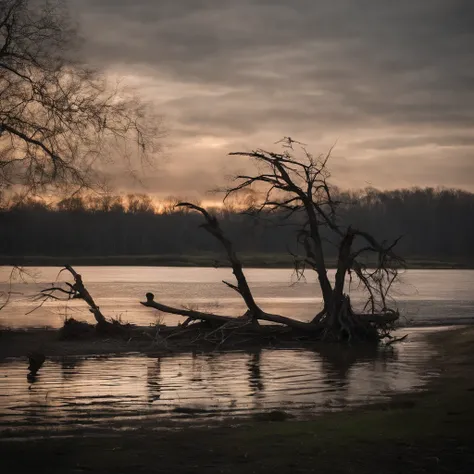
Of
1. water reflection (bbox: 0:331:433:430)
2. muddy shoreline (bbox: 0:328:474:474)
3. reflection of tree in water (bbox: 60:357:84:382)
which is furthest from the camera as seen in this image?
reflection of tree in water (bbox: 60:357:84:382)

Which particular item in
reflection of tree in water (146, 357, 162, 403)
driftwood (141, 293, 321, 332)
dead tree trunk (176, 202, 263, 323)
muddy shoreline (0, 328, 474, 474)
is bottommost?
reflection of tree in water (146, 357, 162, 403)

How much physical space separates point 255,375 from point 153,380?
2.23 m

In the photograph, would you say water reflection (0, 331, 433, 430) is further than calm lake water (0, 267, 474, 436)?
Yes

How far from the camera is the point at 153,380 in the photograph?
17.1 meters

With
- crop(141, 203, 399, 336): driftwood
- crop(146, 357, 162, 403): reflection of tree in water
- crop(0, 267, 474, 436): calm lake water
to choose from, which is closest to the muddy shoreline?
crop(0, 267, 474, 436): calm lake water

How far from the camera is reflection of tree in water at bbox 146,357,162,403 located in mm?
14883

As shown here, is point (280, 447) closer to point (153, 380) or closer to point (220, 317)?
point (153, 380)

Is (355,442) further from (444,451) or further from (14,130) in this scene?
(14,130)

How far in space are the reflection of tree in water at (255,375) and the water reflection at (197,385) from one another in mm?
20

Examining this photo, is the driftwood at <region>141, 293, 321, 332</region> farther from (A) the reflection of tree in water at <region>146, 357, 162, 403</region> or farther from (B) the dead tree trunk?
(A) the reflection of tree in water at <region>146, 357, 162, 403</region>

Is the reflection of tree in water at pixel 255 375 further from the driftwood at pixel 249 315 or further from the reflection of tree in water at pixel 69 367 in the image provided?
the reflection of tree in water at pixel 69 367

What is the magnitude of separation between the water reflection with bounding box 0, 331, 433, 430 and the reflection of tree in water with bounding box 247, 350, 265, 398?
0.07 ft

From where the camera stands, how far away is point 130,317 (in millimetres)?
36719

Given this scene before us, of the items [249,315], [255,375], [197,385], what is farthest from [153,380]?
[249,315]
